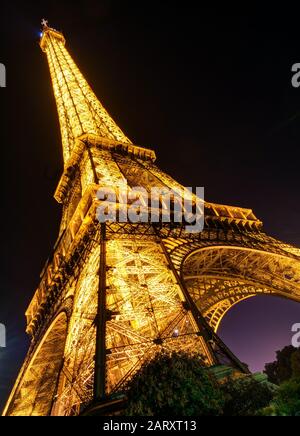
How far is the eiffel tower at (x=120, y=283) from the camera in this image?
27.6 ft

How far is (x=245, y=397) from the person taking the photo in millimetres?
5914

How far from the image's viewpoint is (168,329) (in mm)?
9172

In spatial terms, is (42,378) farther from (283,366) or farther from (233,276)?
(283,366)

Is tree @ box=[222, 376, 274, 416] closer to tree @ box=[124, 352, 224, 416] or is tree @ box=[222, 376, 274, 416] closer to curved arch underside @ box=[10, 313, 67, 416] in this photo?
tree @ box=[124, 352, 224, 416]

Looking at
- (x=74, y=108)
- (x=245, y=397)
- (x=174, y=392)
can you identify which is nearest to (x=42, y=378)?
(x=174, y=392)

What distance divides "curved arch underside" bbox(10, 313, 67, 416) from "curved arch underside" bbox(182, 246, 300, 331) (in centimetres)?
807

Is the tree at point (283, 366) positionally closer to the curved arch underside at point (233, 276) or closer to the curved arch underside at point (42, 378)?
the curved arch underside at point (233, 276)

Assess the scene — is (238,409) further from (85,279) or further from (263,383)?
(85,279)

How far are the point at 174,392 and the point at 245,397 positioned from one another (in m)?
1.40

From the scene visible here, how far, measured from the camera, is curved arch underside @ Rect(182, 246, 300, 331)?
18219 mm

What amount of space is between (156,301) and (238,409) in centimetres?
514

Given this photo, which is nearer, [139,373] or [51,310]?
[139,373]

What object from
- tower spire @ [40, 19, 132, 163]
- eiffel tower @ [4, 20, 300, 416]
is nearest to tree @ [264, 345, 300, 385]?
eiffel tower @ [4, 20, 300, 416]
